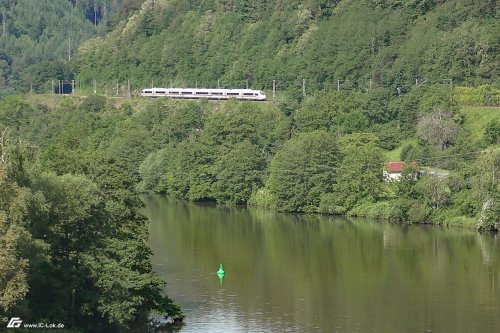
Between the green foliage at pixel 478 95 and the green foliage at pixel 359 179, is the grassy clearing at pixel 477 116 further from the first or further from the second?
the green foliage at pixel 359 179

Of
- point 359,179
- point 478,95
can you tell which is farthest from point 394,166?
point 478,95

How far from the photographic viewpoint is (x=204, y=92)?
127 meters

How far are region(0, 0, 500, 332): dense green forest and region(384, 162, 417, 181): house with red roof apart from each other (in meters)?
1.46

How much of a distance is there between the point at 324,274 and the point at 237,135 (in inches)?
1480

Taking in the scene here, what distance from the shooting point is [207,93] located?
4970 inches

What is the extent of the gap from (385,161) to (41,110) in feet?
194

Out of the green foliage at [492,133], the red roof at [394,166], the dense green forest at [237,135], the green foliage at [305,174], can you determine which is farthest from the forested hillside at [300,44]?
the green foliage at [305,174]

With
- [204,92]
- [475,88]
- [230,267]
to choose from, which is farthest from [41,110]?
[230,267]

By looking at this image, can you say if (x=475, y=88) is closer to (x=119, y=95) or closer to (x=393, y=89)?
(x=393, y=89)

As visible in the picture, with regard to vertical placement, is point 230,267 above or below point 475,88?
below

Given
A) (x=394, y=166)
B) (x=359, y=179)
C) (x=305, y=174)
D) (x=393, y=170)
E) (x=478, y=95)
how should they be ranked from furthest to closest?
(x=478, y=95) → (x=394, y=166) → (x=393, y=170) → (x=305, y=174) → (x=359, y=179)

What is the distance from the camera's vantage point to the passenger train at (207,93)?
394ft

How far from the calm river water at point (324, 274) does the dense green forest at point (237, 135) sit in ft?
12.5

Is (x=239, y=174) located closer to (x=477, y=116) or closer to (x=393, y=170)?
(x=393, y=170)
